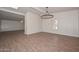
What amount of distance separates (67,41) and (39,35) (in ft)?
2.25

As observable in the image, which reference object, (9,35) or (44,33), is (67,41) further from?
(9,35)

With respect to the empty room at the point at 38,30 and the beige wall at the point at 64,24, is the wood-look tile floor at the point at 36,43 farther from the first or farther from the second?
the beige wall at the point at 64,24

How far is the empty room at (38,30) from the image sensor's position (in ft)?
5.49

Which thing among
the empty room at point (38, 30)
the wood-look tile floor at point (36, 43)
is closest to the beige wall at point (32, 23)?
the empty room at point (38, 30)

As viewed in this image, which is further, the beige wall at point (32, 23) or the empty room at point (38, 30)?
the beige wall at point (32, 23)

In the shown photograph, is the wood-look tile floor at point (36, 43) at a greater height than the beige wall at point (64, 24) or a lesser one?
lesser

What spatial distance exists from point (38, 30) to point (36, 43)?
37cm

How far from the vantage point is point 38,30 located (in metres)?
2.05

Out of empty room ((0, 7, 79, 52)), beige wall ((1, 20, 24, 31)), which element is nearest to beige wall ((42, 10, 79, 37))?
empty room ((0, 7, 79, 52))
